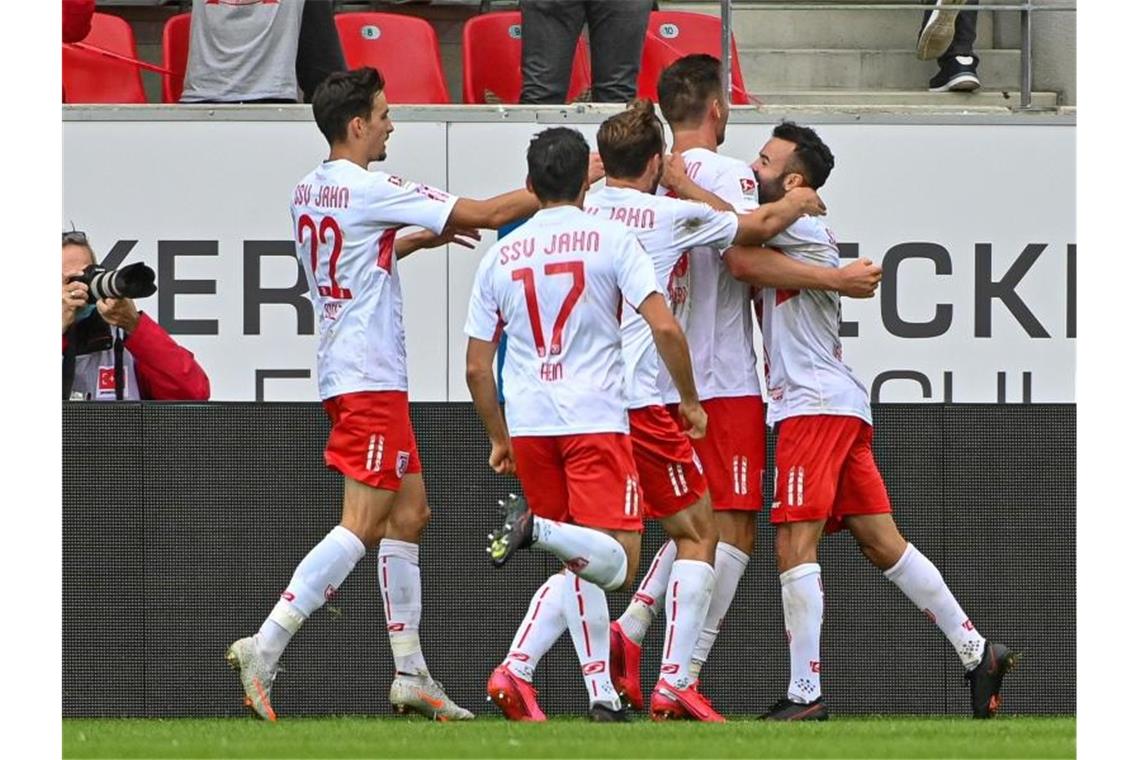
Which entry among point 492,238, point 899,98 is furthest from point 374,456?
point 899,98

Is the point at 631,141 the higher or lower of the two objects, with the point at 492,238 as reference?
higher

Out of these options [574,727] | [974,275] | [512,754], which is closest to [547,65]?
[974,275]

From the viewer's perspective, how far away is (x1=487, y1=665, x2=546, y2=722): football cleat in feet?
24.1

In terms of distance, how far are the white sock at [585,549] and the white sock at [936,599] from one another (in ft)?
4.36

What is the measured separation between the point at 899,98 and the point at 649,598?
4764mm

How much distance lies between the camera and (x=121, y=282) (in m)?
8.37

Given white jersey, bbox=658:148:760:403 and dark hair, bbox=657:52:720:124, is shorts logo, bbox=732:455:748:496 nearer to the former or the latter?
white jersey, bbox=658:148:760:403

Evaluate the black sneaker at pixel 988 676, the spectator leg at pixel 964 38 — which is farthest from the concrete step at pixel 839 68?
the black sneaker at pixel 988 676

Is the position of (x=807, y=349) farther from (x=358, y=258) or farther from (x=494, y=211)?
(x=358, y=258)

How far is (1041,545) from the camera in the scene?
9.09 meters

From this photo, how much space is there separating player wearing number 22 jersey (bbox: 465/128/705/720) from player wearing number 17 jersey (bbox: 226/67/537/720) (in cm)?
45

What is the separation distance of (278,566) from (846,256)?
3253mm

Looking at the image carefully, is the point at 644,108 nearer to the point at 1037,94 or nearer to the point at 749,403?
the point at 749,403

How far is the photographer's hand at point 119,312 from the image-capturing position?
28.1 ft
